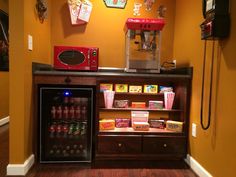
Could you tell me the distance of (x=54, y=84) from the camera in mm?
2305

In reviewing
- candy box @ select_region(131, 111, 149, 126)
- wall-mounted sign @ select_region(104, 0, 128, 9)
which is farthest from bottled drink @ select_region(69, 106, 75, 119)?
wall-mounted sign @ select_region(104, 0, 128, 9)

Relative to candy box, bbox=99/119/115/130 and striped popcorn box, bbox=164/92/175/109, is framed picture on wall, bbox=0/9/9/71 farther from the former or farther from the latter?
striped popcorn box, bbox=164/92/175/109

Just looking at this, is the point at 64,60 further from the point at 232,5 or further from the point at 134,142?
the point at 232,5

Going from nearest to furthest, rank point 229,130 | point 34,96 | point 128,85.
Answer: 1. point 229,130
2. point 34,96
3. point 128,85

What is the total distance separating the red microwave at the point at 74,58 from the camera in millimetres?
2379

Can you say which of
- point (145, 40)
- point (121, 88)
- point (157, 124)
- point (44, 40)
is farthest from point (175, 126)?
point (44, 40)

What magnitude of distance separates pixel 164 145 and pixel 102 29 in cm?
167

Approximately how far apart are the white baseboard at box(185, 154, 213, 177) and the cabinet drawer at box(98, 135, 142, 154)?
569mm

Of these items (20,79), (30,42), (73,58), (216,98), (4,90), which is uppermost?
(30,42)

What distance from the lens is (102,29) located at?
293 centimetres

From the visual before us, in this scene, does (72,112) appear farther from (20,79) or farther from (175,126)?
(175,126)

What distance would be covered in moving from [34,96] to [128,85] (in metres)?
1.10

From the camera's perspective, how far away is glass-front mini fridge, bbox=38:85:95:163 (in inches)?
91.8

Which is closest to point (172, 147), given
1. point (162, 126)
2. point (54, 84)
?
point (162, 126)
